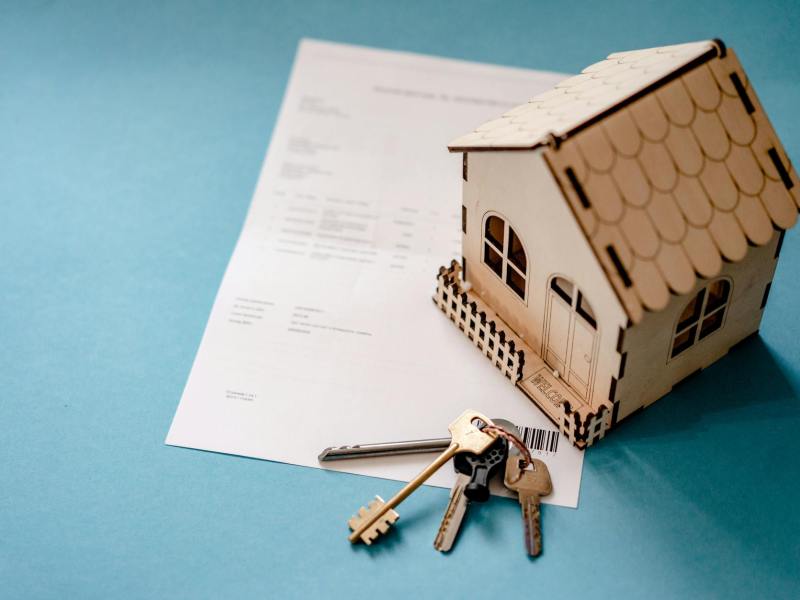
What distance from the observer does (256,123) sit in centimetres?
224

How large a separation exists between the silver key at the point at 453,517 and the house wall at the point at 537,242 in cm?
25

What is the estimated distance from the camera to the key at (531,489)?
164 cm

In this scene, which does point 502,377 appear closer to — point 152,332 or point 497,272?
point 497,272

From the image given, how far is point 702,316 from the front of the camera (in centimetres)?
169

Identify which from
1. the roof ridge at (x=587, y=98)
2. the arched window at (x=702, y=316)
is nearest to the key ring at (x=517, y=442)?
the arched window at (x=702, y=316)

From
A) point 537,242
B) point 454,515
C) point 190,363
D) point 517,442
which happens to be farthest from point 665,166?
point 190,363

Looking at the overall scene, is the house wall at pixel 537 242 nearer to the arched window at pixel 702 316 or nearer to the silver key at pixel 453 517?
the arched window at pixel 702 316

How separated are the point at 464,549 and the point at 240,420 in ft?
1.38

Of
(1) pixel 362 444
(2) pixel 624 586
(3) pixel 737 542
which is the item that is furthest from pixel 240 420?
(3) pixel 737 542

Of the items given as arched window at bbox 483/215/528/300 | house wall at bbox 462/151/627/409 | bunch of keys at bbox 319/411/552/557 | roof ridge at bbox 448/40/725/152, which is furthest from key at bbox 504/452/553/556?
roof ridge at bbox 448/40/725/152

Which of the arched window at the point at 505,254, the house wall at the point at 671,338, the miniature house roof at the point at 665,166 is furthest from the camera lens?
the arched window at the point at 505,254

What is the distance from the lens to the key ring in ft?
5.47

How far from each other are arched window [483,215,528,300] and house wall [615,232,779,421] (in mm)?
212

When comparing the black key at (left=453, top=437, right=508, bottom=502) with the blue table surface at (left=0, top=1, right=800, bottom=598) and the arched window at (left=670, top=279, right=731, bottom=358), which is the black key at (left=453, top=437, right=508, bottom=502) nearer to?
the blue table surface at (left=0, top=1, right=800, bottom=598)
